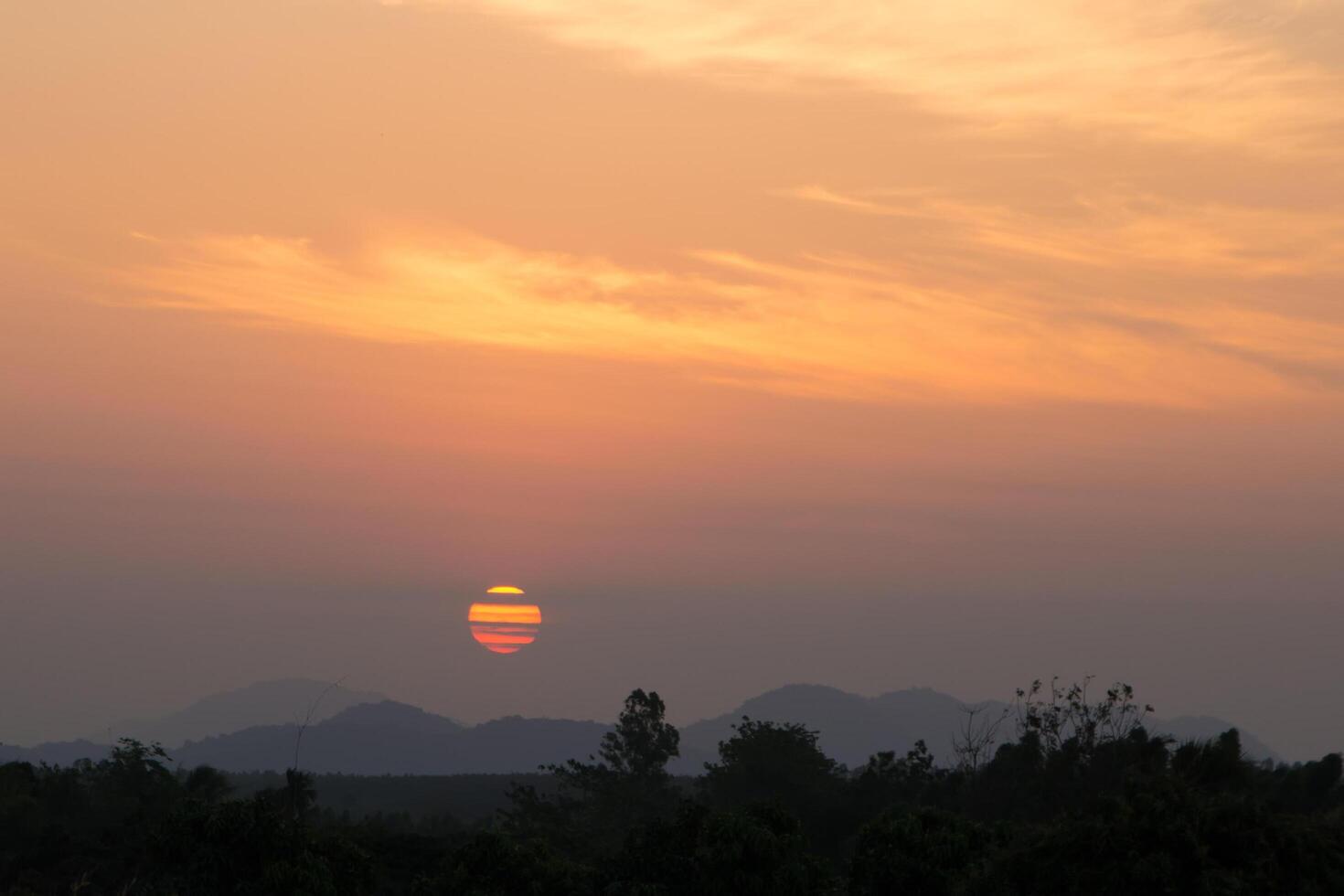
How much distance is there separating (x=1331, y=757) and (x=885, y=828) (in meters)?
29.6

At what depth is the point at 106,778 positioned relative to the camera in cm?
8394

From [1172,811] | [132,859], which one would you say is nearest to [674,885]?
[1172,811]

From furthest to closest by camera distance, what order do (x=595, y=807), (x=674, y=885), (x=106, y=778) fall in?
(x=595, y=807) → (x=106, y=778) → (x=674, y=885)

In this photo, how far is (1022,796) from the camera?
70438 mm

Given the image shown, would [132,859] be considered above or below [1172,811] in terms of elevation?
below

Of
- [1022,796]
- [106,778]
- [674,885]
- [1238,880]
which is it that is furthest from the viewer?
[106,778]

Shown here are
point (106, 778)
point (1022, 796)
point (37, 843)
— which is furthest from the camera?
point (106, 778)

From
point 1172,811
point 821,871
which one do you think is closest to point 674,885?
point 821,871

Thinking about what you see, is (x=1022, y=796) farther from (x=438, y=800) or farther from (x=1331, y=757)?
(x=438, y=800)

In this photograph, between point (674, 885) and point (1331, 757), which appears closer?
point (674, 885)

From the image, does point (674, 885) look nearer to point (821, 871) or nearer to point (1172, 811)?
point (821, 871)

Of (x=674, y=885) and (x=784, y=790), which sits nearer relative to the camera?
(x=674, y=885)

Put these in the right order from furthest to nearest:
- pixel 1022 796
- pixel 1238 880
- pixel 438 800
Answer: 1. pixel 438 800
2. pixel 1022 796
3. pixel 1238 880

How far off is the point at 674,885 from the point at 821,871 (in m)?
4.02
